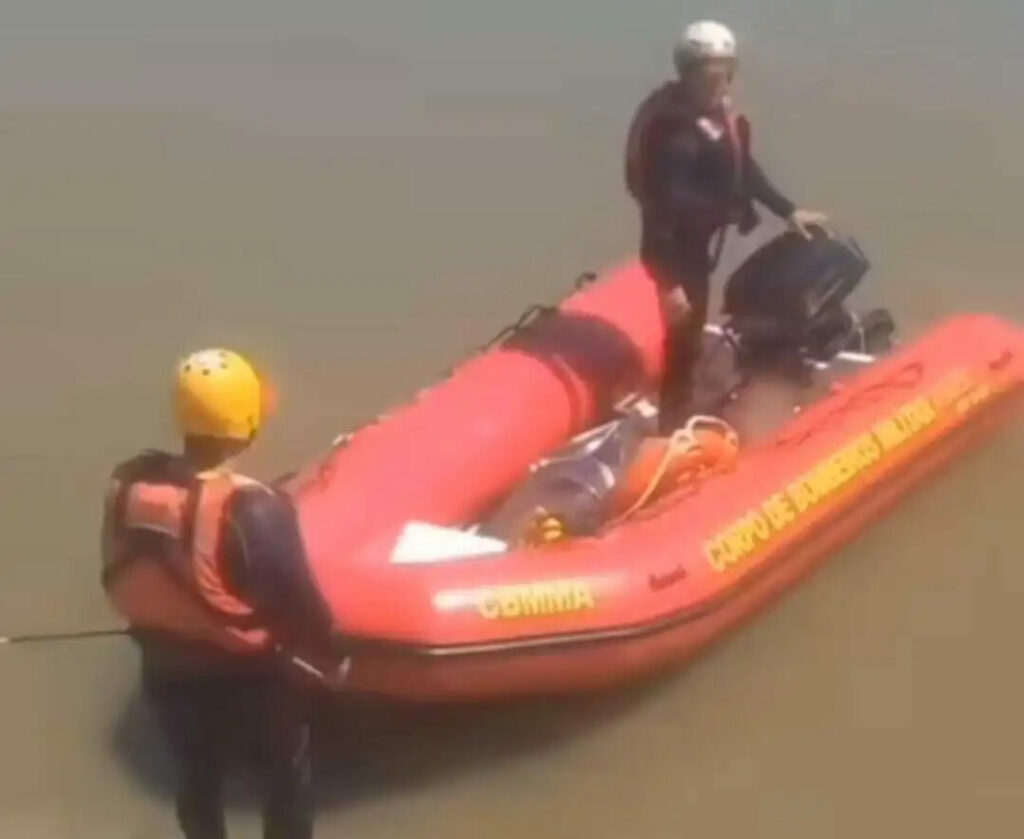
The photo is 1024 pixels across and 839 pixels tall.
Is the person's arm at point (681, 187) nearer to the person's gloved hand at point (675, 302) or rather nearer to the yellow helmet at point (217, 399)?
the person's gloved hand at point (675, 302)

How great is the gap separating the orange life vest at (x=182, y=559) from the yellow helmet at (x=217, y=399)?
0.26ft

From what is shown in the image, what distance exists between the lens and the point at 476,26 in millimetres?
11742

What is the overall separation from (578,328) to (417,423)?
29.5 inches

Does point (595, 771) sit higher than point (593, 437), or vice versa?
point (593, 437)

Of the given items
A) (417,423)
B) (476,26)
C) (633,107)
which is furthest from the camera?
(476,26)

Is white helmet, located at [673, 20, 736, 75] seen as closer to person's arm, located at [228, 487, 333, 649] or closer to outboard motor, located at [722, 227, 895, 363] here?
outboard motor, located at [722, 227, 895, 363]

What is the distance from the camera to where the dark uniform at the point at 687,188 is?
575 cm

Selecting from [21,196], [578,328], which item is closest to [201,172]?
[21,196]

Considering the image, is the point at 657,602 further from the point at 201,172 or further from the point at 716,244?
the point at 201,172

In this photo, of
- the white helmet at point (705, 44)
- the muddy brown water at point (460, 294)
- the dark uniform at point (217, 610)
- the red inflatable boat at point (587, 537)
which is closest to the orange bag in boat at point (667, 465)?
the red inflatable boat at point (587, 537)

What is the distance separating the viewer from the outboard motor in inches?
257

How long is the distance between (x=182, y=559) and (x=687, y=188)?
2168 mm

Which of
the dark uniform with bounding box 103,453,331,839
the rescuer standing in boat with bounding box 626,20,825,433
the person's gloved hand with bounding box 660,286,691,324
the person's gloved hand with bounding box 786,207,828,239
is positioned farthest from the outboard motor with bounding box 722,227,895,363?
the dark uniform with bounding box 103,453,331,839

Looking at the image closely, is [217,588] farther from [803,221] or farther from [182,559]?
[803,221]
